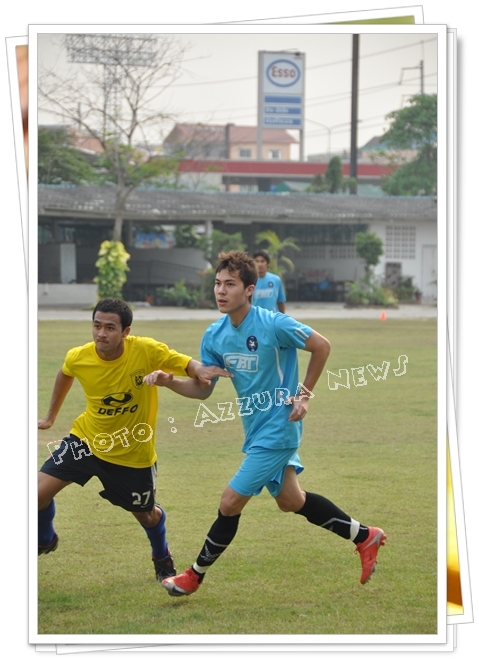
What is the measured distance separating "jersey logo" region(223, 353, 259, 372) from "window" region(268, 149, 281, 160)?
34.6m

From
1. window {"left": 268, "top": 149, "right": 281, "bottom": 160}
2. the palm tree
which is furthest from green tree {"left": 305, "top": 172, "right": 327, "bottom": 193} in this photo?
the palm tree

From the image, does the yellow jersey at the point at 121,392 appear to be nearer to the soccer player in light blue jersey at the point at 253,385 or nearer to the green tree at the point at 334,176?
the soccer player in light blue jersey at the point at 253,385

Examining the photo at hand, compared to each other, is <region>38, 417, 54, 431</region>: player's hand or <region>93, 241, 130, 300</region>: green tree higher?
<region>93, 241, 130, 300</region>: green tree

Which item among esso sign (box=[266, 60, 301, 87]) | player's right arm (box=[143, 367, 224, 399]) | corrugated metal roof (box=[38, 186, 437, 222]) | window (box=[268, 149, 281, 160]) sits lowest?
player's right arm (box=[143, 367, 224, 399])

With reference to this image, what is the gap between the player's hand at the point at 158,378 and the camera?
4367 mm

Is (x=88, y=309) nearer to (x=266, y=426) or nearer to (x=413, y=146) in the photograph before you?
(x=413, y=146)

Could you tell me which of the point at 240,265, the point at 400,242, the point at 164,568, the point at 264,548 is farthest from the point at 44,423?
the point at 400,242

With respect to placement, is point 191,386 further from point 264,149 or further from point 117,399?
point 264,149

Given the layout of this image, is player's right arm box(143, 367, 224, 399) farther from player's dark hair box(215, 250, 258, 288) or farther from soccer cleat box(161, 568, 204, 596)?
soccer cleat box(161, 568, 204, 596)

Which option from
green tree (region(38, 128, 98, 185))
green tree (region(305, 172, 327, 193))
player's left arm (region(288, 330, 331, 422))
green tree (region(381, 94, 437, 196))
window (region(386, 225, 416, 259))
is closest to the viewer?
player's left arm (region(288, 330, 331, 422))

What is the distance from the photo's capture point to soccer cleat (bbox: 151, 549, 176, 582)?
194 inches

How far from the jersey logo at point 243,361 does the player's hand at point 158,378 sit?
13.5 inches

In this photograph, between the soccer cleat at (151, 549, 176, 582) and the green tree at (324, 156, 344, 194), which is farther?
the green tree at (324, 156, 344, 194)
